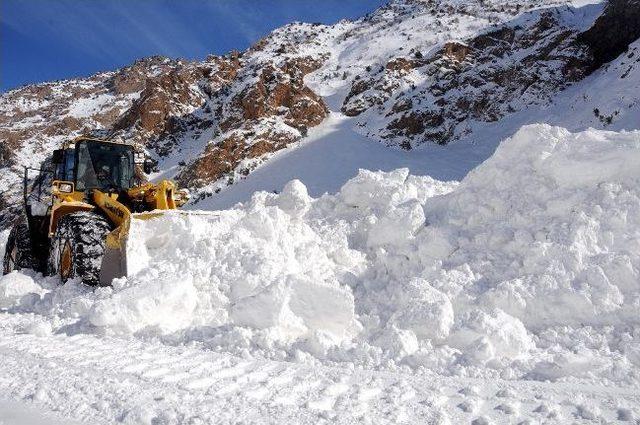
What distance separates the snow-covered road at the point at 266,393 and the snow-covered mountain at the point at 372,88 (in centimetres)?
1268

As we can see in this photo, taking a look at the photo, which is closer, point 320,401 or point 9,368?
point 320,401

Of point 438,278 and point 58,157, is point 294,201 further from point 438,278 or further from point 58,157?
point 58,157

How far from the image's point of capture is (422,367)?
383cm

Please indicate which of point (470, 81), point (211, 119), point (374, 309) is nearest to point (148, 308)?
point (374, 309)

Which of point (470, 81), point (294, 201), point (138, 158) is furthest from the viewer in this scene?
point (470, 81)

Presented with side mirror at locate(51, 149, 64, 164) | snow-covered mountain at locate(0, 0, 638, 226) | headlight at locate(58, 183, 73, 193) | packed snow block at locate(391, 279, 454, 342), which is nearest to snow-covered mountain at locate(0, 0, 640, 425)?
packed snow block at locate(391, 279, 454, 342)

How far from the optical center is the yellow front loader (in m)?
6.43

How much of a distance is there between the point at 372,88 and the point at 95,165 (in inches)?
802

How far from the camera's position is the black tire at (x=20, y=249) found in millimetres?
8688

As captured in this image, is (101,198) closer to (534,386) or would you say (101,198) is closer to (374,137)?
(534,386)

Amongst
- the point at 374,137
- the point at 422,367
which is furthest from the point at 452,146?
the point at 422,367

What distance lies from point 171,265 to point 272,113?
1916cm

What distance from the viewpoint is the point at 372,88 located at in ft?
87.0

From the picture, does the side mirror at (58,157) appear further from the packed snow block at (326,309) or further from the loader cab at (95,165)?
the packed snow block at (326,309)
